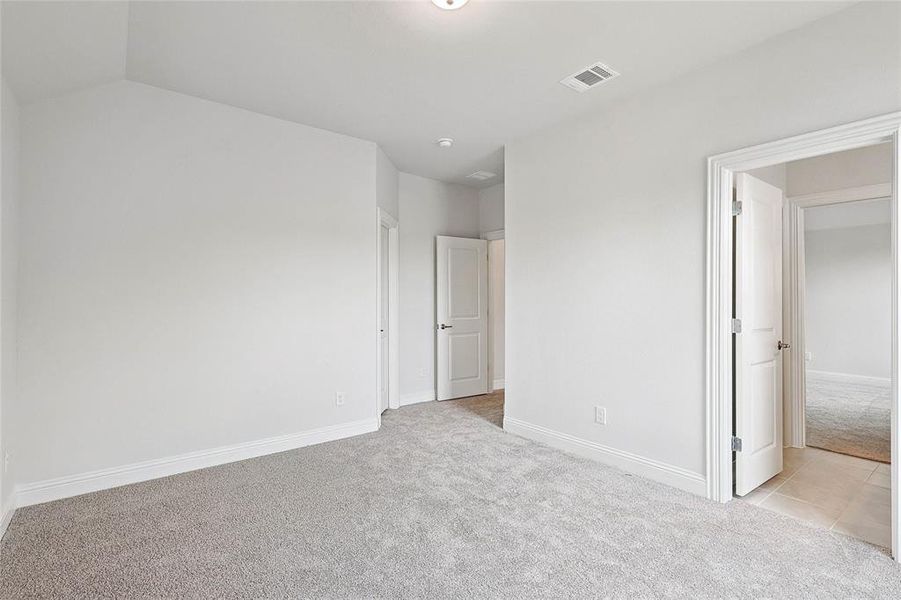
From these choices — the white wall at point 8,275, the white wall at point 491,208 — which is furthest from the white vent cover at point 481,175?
the white wall at point 8,275

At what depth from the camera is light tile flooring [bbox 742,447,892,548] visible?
2.35m

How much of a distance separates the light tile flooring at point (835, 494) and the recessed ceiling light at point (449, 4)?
324 cm

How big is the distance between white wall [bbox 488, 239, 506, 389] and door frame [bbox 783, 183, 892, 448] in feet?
10.4

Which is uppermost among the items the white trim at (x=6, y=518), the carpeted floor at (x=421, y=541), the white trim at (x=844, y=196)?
the white trim at (x=844, y=196)

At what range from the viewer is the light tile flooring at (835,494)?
2.35 m

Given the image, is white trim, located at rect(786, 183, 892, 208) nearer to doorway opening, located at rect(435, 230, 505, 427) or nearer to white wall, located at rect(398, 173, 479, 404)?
doorway opening, located at rect(435, 230, 505, 427)

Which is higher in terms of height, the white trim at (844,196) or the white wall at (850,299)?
the white trim at (844,196)

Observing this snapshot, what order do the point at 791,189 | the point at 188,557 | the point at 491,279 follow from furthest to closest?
1. the point at 491,279
2. the point at 791,189
3. the point at 188,557

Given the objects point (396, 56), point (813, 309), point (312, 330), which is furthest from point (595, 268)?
point (813, 309)

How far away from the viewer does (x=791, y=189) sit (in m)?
3.67

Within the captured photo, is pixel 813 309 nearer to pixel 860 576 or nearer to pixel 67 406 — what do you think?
pixel 860 576

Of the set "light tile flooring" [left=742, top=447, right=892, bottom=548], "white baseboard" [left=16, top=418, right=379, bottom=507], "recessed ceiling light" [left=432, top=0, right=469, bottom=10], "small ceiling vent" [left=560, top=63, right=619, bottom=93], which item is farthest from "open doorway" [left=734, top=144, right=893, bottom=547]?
"white baseboard" [left=16, top=418, right=379, bottom=507]

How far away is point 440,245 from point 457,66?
2.72 m

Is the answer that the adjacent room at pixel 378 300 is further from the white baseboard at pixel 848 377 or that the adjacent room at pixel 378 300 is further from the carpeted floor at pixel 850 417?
the white baseboard at pixel 848 377
